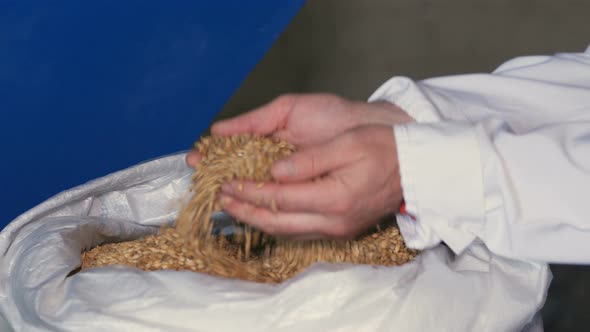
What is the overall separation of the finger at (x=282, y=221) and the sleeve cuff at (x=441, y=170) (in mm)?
101

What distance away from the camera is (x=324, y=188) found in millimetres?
737

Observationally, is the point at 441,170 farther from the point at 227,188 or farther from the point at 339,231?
the point at 227,188

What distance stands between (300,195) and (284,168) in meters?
0.03

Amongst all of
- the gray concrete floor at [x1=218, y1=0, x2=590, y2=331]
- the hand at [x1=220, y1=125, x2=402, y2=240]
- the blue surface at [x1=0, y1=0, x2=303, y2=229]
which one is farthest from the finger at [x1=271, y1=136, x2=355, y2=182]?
the gray concrete floor at [x1=218, y1=0, x2=590, y2=331]

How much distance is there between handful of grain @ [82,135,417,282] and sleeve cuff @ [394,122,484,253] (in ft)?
0.50

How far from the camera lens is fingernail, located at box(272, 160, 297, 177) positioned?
2.44 ft

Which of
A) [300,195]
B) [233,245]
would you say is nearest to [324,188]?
[300,195]

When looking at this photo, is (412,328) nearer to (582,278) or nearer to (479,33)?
(582,278)

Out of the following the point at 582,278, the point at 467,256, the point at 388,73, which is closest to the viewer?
the point at 467,256

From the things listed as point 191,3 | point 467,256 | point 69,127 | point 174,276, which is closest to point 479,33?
point 191,3

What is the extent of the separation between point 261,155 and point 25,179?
26.2 inches

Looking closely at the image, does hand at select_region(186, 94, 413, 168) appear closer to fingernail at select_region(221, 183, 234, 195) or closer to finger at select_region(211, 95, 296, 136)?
finger at select_region(211, 95, 296, 136)

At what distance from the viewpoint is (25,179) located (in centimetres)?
130

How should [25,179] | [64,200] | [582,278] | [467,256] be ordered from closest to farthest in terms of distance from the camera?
[467,256] < [64,200] < [25,179] < [582,278]
